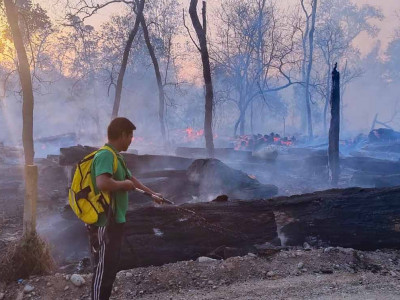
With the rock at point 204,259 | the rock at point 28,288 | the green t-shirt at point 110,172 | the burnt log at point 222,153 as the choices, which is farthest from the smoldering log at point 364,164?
the rock at point 28,288

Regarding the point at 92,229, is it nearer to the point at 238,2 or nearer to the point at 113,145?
the point at 113,145

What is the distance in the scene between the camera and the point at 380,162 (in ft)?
47.5

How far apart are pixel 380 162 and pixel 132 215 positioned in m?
12.2

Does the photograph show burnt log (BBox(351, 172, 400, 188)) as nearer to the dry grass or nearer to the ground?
the ground

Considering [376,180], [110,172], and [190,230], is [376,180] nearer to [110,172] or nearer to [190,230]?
[190,230]

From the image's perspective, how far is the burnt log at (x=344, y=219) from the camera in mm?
6023

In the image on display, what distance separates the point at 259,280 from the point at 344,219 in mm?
2174

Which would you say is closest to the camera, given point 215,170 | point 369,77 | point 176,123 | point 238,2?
point 215,170

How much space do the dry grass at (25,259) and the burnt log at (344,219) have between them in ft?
12.9

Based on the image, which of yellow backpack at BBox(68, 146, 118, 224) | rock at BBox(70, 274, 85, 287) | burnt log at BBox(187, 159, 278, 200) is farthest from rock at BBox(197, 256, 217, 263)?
burnt log at BBox(187, 159, 278, 200)

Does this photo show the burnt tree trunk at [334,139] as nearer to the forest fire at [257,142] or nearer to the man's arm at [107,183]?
the man's arm at [107,183]

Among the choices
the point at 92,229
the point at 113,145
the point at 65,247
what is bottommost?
the point at 65,247

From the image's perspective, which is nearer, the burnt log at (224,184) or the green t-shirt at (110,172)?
the green t-shirt at (110,172)

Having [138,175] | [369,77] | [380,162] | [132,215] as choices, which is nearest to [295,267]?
[132,215]
